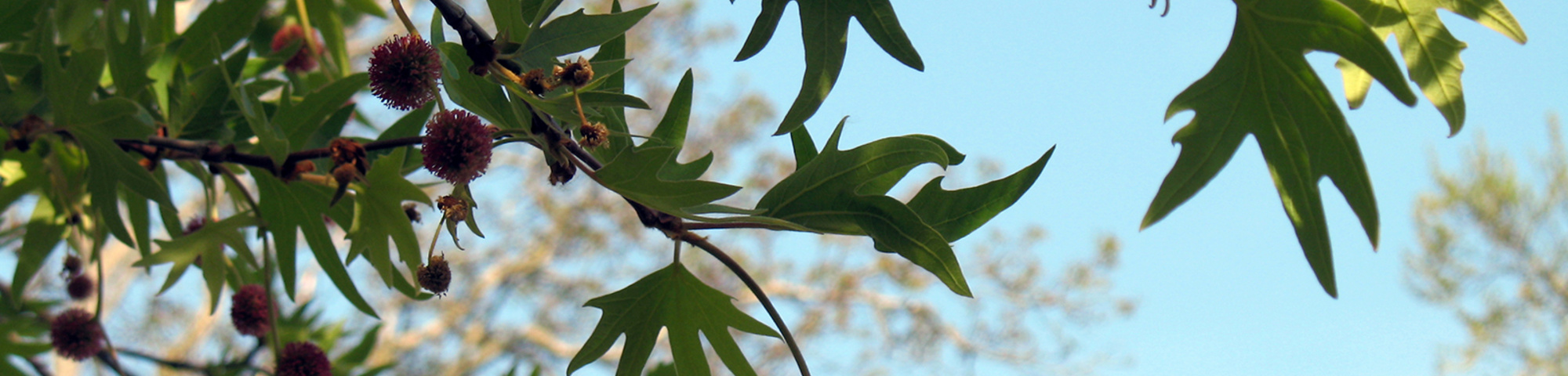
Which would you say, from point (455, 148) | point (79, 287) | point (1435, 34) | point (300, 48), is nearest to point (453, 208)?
point (455, 148)

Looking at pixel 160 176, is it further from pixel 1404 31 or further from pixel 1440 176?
pixel 1440 176

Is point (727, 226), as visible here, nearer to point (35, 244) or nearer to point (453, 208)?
point (453, 208)

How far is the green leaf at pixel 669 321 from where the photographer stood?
2.40ft

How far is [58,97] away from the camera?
31.1 inches

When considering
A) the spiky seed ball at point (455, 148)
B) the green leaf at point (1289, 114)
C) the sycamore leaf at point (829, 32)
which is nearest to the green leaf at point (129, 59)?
the spiky seed ball at point (455, 148)

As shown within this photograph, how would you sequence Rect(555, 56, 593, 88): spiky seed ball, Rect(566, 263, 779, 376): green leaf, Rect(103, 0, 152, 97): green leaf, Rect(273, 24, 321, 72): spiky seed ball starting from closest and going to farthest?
Rect(555, 56, 593, 88): spiky seed ball < Rect(566, 263, 779, 376): green leaf < Rect(103, 0, 152, 97): green leaf < Rect(273, 24, 321, 72): spiky seed ball

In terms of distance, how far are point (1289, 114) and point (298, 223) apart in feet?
2.68

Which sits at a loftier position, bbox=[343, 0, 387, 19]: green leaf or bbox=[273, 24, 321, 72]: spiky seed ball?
bbox=[343, 0, 387, 19]: green leaf

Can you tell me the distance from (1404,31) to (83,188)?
1297 mm

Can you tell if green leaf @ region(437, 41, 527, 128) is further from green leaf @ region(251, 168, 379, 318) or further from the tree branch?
green leaf @ region(251, 168, 379, 318)

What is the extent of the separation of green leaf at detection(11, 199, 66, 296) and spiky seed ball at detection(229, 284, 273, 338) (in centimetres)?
26

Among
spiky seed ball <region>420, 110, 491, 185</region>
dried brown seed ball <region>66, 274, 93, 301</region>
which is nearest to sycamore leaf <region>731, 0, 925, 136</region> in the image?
spiky seed ball <region>420, 110, 491, 185</region>

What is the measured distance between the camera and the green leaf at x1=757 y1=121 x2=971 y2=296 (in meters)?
0.62

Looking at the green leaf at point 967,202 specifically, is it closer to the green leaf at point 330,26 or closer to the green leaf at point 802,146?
the green leaf at point 802,146
